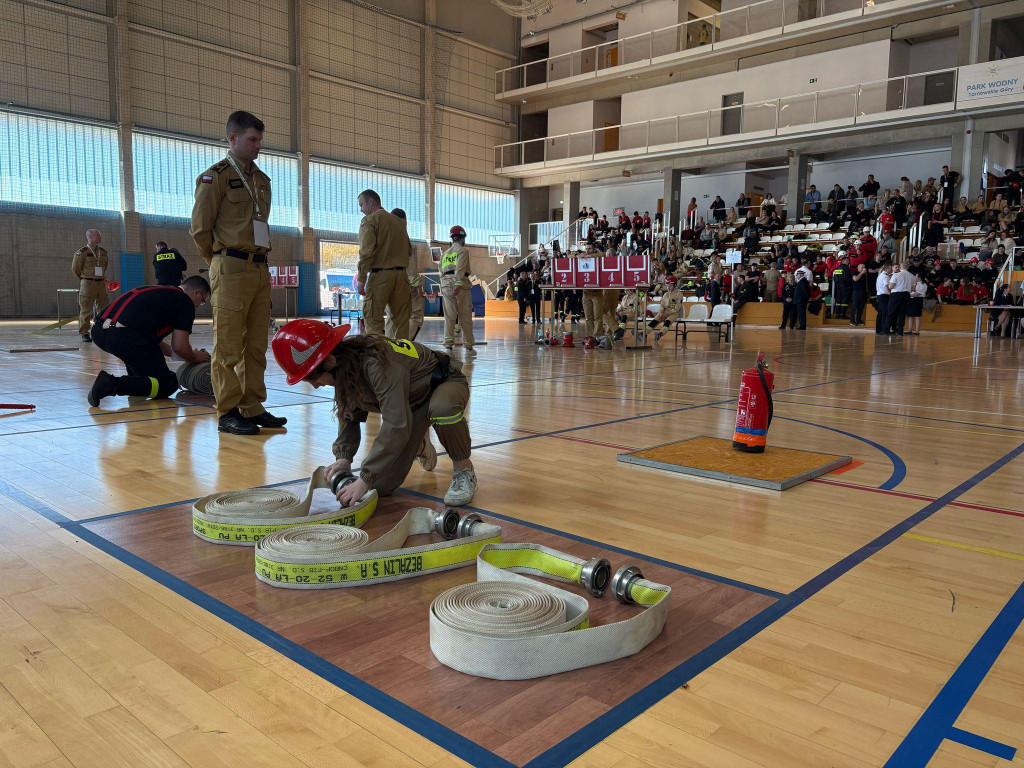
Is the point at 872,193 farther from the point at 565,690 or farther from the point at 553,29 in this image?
the point at 565,690

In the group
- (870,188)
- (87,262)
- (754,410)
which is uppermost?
(870,188)

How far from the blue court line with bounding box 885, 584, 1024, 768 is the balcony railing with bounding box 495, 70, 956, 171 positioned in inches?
907

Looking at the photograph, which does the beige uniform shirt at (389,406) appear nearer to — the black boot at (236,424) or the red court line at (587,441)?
the red court line at (587,441)

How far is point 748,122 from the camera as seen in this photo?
85.5 ft

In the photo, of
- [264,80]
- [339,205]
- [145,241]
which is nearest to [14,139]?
[145,241]

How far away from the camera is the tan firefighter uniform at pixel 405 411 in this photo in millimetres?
2947

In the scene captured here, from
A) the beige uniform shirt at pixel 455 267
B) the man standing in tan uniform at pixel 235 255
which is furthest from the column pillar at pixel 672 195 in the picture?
the man standing in tan uniform at pixel 235 255

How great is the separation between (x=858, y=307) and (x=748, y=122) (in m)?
9.05

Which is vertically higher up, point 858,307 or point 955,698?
point 858,307

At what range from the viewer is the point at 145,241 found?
889 inches

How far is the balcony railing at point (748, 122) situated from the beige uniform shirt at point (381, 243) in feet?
63.1

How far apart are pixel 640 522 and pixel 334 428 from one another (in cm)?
265

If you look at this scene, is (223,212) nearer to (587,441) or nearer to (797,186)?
(587,441)

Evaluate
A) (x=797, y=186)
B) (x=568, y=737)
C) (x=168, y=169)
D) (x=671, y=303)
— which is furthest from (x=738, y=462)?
(x=797, y=186)
